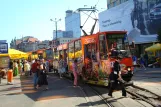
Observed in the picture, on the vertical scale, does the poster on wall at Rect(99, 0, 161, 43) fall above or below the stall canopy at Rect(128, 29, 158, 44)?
above

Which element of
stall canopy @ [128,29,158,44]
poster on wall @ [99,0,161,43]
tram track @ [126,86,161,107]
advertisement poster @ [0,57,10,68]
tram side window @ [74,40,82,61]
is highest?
poster on wall @ [99,0,161,43]

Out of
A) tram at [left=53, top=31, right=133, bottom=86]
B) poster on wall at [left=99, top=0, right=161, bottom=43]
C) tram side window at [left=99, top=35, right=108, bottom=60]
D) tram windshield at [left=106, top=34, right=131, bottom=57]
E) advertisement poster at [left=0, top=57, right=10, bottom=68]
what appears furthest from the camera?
poster on wall at [left=99, top=0, right=161, bottom=43]

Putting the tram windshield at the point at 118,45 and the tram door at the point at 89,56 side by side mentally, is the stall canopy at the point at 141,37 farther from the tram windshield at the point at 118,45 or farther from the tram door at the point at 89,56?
the tram windshield at the point at 118,45

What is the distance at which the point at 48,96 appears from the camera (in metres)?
15.4

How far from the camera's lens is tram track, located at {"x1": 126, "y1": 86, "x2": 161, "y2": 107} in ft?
42.1

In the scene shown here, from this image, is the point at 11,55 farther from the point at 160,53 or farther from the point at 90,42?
the point at 160,53

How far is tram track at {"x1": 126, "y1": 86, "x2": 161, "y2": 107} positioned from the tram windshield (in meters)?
1.94

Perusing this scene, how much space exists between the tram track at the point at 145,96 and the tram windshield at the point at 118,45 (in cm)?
194

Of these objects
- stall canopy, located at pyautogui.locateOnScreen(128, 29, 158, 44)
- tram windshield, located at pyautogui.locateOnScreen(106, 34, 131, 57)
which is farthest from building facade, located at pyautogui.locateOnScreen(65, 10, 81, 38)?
tram windshield, located at pyautogui.locateOnScreen(106, 34, 131, 57)

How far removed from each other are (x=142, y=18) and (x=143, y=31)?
6.99 feet

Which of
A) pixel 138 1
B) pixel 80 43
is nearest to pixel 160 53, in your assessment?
pixel 138 1

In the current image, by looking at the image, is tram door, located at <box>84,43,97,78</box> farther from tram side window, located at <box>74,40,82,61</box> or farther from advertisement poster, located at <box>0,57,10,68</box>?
advertisement poster, located at <box>0,57,10,68</box>

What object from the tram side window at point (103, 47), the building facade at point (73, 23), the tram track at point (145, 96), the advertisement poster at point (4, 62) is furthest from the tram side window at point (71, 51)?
the building facade at point (73, 23)

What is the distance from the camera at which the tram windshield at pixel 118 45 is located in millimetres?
17766
